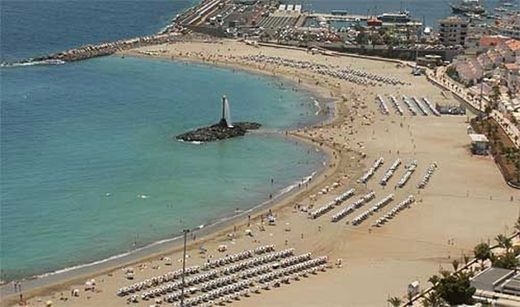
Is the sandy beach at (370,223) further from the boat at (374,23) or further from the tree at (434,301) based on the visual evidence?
the boat at (374,23)

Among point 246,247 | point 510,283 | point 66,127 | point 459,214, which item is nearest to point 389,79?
point 66,127

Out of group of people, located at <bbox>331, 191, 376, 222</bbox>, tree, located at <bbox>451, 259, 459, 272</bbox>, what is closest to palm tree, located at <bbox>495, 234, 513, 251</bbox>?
tree, located at <bbox>451, 259, 459, 272</bbox>

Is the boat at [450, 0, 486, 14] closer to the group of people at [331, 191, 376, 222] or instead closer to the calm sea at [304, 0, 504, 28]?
the calm sea at [304, 0, 504, 28]

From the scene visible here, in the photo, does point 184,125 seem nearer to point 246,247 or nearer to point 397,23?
point 246,247

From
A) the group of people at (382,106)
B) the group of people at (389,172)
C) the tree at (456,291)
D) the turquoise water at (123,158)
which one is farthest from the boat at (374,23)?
the tree at (456,291)

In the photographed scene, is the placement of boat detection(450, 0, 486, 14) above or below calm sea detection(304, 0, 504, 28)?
above
